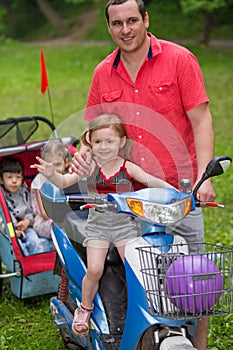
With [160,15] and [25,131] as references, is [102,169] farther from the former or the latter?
[160,15]

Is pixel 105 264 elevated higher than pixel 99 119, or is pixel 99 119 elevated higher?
pixel 99 119

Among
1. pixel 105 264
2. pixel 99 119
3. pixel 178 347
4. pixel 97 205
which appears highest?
pixel 99 119

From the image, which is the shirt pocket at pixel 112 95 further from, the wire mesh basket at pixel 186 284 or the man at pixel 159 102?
the wire mesh basket at pixel 186 284

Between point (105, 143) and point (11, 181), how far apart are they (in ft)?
7.08

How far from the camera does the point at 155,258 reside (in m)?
2.82

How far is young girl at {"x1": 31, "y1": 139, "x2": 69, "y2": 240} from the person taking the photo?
4.65 m

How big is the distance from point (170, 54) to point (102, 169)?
69 cm

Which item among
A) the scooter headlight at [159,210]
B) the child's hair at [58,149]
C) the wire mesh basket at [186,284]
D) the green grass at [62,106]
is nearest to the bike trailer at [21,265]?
the child's hair at [58,149]

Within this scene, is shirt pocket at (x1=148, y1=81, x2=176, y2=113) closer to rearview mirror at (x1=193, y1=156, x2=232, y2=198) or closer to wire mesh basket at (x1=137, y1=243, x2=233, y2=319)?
rearview mirror at (x1=193, y1=156, x2=232, y2=198)

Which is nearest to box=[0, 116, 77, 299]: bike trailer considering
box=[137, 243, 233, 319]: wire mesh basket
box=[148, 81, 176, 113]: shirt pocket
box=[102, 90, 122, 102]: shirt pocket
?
box=[102, 90, 122, 102]: shirt pocket

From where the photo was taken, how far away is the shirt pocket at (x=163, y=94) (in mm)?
3361

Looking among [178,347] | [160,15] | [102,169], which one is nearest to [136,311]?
[178,347]

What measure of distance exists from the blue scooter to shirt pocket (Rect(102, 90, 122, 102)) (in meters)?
0.70

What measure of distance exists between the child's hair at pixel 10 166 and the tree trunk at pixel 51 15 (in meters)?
28.5
